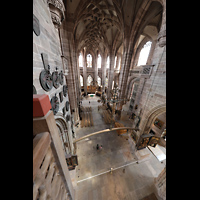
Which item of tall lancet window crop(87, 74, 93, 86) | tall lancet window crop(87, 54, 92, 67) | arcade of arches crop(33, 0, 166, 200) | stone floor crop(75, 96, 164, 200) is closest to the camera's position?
arcade of arches crop(33, 0, 166, 200)

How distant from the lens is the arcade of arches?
2336mm

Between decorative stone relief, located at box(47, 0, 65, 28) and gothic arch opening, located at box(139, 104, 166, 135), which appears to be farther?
gothic arch opening, located at box(139, 104, 166, 135)

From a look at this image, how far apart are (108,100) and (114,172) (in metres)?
4.29

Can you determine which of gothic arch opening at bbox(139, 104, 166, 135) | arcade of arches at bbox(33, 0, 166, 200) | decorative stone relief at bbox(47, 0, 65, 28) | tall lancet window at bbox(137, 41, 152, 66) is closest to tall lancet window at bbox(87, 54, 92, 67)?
arcade of arches at bbox(33, 0, 166, 200)

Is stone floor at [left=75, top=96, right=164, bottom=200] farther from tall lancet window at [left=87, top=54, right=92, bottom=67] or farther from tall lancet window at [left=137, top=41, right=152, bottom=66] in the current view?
tall lancet window at [left=87, top=54, right=92, bottom=67]

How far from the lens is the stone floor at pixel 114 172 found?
11.5ft

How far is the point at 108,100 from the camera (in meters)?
2.80

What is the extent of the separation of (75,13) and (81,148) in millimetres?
10554

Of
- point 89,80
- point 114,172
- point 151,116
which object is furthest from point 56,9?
point 89,80

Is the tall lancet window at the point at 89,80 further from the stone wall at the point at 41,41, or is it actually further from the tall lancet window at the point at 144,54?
the stone wall at the point at 41,41
